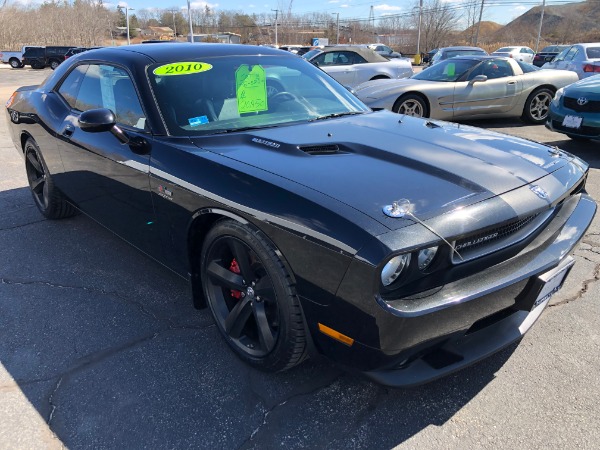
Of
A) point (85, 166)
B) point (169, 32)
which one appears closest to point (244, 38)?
point (169, 32)

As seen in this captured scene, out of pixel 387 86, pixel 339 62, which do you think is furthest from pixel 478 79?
pixel 339 62

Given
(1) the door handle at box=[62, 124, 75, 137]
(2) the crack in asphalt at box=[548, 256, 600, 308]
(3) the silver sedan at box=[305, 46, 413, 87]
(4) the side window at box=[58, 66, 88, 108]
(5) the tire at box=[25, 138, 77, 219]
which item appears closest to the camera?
(2) the crack in asphalt at box=[548, 256, 600, 308]

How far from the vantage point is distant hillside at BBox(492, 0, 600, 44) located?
78262mm

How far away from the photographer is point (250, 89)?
3062mm

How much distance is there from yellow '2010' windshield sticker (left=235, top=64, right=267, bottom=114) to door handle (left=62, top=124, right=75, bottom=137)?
136 cm

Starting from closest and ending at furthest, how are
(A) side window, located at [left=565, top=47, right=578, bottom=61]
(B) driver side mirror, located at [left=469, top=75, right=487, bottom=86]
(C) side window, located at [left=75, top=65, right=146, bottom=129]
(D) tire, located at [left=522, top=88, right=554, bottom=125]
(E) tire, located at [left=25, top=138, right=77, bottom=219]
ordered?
(C) side window, located at [left=75, top=65, right=146, bottom=129] < (E) tire, located at [left=25, top=138, right=77, bottom=219] < (B) driver side mirror, located at [left=469, top=75, right=487, bottom=86] < (D) tire, located at [left=522, top=88, right=554, bottom=125] < (A) side window, located at [left=565, top=47, right=578, bottom=61]

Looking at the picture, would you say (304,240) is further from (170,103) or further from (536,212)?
(170,103)

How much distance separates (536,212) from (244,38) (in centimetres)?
9265

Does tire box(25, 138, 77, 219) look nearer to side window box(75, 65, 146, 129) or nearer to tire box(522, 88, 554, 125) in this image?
side window box(75, 65, 146, 129)

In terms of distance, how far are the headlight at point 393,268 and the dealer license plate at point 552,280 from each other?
2.31ft

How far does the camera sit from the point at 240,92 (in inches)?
119

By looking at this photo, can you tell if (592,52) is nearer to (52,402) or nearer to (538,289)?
(538,289)

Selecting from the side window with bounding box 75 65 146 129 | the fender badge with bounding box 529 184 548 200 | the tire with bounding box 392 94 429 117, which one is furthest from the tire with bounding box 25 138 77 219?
the tire with bounding box 392 94 429 117

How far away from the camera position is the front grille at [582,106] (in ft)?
20.6
